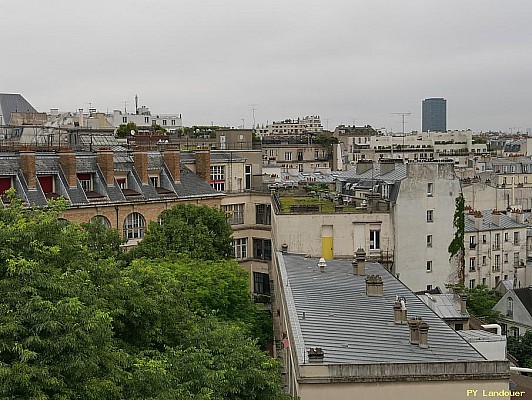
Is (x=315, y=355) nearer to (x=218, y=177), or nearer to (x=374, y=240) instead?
(x=374, y=240)

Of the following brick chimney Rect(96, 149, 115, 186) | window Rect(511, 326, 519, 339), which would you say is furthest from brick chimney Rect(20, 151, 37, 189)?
window Rect(511, 326, 519, 339)

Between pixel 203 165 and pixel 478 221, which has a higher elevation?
pixel 203 165

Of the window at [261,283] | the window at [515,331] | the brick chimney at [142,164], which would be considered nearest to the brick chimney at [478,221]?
the window at [515,331]

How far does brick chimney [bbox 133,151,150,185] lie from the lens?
49.5m

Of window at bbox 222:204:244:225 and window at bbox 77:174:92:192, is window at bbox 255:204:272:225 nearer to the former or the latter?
window at bbox 222:204:244:225

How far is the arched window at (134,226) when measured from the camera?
47.4 m

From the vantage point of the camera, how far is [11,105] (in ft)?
315

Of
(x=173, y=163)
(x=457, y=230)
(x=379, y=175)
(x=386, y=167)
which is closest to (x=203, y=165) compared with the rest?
(x=173, y=163)

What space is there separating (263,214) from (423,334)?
108ft

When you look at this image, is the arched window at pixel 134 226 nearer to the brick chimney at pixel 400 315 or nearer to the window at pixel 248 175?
the window at pixel 248 175

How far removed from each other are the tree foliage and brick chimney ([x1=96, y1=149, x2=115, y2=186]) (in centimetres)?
2338

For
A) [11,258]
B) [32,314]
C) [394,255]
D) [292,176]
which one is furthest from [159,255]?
[292,176]

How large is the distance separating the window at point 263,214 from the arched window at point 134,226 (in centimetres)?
1000

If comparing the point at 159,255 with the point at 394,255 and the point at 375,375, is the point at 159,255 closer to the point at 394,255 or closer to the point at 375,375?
the point at 394,255
